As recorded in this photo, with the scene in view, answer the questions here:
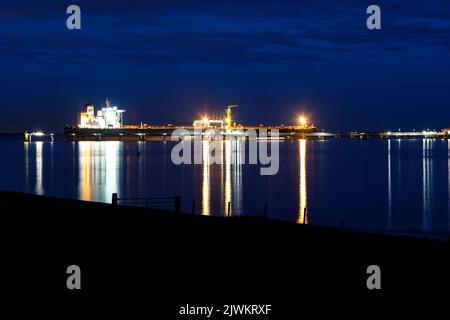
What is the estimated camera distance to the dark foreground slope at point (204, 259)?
40.0 feet

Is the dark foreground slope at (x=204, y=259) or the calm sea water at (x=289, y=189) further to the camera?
the calm sea water at (x=289, y=189)

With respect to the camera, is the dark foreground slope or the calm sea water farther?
the calm sea water

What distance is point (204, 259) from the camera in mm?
13805

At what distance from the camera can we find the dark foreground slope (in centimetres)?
1219

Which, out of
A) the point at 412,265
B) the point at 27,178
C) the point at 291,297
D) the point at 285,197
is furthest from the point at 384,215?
the point at 27,178

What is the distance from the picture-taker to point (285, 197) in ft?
161

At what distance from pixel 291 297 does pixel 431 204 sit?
119 ft

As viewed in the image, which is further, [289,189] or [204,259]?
[289,189]

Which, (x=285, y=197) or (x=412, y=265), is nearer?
(x=412, y=265)

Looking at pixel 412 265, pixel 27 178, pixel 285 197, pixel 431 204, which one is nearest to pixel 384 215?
pixel 431 204

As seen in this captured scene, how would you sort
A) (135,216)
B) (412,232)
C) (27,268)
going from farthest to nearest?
(412,232)
(135,216)
(27,268)
